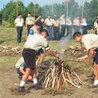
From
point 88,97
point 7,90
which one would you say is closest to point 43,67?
point 7,90

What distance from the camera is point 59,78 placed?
800cm

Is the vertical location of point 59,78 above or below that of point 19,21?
below

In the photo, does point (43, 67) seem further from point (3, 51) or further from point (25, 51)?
point (3, 51)

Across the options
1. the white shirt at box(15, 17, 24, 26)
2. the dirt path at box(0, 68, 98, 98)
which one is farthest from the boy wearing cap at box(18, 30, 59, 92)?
the white shirt at box(15, 17, 24, 26)

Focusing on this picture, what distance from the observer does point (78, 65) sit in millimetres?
10664

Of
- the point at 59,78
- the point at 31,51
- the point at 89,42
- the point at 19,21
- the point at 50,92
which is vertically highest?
the point at 19,21

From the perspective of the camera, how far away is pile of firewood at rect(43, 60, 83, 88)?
7.96 meters

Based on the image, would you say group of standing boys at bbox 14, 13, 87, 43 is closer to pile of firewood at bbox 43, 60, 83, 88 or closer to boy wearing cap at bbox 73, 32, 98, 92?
pile of firewood at bbox 43, 60, 83, 88

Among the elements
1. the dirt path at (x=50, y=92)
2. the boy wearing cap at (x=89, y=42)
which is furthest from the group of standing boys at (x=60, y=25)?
the boy wearing cap at (x=89, y=42)

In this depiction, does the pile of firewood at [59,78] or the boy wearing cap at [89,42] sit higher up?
the boy wearing cap at [89,42]

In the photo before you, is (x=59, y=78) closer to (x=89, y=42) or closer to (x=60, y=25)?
(x=89, y=42)

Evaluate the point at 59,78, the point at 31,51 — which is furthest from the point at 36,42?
the point at 59,78

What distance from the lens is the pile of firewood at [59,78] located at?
7961 millimetres

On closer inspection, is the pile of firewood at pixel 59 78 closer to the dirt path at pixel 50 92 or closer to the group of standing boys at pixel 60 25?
the dirt path at pixel 50 92
